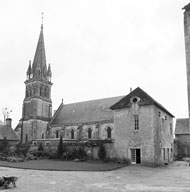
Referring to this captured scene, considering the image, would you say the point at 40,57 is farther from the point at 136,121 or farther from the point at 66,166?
the point at 66,166

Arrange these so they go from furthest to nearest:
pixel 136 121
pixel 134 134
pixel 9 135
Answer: pixel 9 135
pixel 136 121
pixel 134 134

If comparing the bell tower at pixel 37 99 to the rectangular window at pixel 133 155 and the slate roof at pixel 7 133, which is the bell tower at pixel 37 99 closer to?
the slate roof at pixel 7 133

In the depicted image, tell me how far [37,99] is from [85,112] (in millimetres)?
11531

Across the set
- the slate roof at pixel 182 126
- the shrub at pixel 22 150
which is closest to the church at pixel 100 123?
the shrub at pixel 22 150

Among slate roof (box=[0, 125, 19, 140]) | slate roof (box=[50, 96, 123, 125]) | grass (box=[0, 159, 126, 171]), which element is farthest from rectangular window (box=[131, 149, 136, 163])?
slate roof (box=[0, 125, 19, 140])

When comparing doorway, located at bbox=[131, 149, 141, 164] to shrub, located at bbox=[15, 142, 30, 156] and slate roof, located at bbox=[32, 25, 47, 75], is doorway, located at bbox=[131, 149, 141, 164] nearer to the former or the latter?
shrub, located at bbox=[15, 142, 30, 156]

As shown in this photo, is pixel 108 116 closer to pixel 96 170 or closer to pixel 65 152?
pixel 65 152

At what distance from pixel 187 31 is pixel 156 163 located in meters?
16.4

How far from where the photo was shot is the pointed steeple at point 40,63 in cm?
5209

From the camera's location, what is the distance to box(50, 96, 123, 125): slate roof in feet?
139

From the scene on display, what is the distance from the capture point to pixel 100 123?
4112 centimetres

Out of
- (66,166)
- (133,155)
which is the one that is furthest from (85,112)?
(66,166)

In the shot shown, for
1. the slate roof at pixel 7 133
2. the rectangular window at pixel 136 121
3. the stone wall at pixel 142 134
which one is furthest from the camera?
the slate roof at pixel 7 133

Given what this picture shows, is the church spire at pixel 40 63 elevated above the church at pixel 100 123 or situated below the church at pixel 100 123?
above
